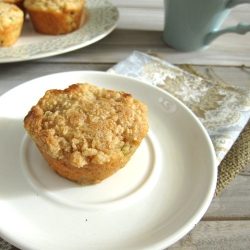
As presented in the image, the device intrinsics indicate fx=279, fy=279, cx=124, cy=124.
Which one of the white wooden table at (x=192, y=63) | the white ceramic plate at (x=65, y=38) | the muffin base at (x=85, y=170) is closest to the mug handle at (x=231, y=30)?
the white wooden table at (x=192, y=63)

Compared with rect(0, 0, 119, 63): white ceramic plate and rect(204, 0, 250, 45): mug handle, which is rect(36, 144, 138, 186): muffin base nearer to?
rect(0, 0, 119, 63): white ceramic plate

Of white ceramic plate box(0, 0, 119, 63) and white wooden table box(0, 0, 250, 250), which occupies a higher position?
white ceramic plate box(0, 0, 119, 63)

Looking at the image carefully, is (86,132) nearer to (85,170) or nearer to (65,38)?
(85,170)

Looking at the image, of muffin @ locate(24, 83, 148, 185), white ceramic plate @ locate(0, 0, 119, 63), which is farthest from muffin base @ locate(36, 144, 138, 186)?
white ceramic plate @ locate(0, 0, 119, 63)

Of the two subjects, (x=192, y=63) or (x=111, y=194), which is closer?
(x=111, y=194)

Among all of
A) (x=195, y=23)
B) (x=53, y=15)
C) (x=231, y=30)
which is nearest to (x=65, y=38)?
(x=53, y=15)

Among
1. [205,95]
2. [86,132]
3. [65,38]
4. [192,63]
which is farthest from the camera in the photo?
[192,63]
